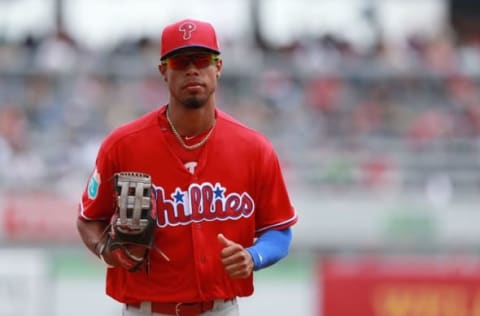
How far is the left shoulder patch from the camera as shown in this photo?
4796 millimetres

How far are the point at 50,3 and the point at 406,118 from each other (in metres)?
5.42

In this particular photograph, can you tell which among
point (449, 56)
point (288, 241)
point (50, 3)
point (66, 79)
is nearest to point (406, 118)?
point (449, 56)

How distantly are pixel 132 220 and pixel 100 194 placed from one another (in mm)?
314

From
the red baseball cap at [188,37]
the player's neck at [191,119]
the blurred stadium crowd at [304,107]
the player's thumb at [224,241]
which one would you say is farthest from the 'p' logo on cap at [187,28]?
the blurred stadium crowd at [304,107]

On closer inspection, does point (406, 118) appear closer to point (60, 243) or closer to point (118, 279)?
point (60, 243)

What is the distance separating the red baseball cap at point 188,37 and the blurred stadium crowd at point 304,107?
7.71 meters

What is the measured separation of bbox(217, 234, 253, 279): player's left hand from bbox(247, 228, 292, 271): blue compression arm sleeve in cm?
10

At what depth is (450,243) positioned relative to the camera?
12.8m

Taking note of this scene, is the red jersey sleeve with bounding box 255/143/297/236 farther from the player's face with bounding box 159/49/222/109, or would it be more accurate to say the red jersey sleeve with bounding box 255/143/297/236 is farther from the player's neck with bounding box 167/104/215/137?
the player's face with bounding box 159/49/222/109

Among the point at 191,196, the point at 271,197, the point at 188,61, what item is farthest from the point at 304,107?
the point at 188,61

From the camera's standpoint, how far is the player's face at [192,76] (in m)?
4.63

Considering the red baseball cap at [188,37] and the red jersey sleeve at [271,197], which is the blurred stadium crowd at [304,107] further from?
the red baseball cap at [188,37]

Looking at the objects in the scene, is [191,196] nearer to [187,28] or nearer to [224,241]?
[224,241]

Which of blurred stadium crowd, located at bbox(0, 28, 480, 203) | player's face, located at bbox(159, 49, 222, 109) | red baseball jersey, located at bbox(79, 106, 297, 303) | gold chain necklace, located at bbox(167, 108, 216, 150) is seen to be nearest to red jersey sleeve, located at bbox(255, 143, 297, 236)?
red baseball jersey, located at bbox(79, 106, 297, 303)
